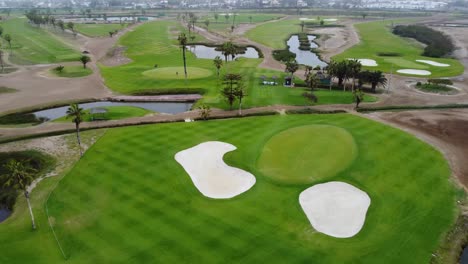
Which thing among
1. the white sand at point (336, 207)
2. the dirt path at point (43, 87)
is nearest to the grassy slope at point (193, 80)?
the dirt path at point (43, 87)

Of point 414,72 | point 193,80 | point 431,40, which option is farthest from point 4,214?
point 431,40

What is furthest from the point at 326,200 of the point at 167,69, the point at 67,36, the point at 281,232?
the point at 67,36

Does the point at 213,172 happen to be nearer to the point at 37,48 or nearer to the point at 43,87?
the point at 43,87

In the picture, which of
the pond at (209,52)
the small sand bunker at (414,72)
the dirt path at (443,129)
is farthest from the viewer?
the pond at (209,52)

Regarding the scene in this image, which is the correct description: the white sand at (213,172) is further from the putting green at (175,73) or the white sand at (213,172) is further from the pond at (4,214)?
the putting green at (175,73)

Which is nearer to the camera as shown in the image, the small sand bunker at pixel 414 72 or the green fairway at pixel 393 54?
the small sand bunker at pixel 414 72

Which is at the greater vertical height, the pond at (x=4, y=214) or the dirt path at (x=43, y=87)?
the dirt path at (x=43, y=87)

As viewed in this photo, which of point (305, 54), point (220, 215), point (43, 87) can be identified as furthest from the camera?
point (305, 54)

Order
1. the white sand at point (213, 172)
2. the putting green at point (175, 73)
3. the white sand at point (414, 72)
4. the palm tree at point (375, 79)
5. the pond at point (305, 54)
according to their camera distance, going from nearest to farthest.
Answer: the white sand at point (213, 172)
the palm tree at point (375, 79)
the putting green at point (175, 73)
the white sand at point (414, 72)
the pond at point (305, 54)
